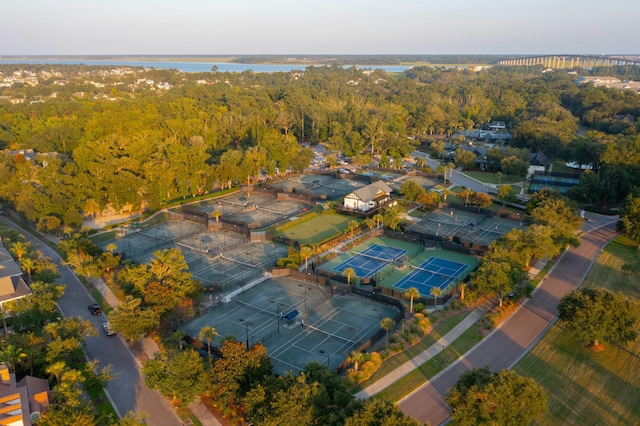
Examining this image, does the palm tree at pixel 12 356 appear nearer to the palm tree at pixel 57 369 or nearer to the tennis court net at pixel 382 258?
the palm tree at pixel 57 369

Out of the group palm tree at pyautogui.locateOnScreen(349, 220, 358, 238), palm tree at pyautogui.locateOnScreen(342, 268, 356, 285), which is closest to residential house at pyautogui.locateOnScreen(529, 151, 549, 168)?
palm tree at pyautogui.locateOnScreen(349, 220, 358, 238)

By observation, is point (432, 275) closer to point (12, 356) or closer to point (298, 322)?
point (298, 322)

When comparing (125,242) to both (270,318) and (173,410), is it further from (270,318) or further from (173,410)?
(173,410)

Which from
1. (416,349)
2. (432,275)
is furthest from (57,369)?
(432,275)

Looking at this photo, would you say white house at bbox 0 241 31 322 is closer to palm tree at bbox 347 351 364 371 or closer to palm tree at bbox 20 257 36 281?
palm tree at bbox 20 257 36 281

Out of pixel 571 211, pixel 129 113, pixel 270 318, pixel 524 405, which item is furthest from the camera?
pixel 129 113

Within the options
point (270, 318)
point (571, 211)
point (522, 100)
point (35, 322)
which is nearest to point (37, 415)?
point (35, 322)
